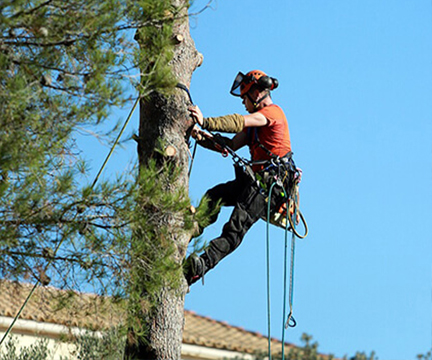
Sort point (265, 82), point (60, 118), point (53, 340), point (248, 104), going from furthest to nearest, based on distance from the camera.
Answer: point (53, 340), point (248, 104), point (265, 82), point (60, 118)

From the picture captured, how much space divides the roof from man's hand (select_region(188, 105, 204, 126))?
1598mm

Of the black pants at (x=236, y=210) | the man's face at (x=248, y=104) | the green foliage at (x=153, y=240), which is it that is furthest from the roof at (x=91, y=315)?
the man's face at (x=248, y=104)

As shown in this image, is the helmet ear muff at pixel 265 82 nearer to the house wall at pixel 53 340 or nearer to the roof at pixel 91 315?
the roof at pixel 91 315

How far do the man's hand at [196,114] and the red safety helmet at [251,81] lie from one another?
99cm

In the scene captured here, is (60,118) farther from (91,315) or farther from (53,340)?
(53,340)

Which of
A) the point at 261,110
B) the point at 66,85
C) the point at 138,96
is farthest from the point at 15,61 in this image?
the point at 261,110

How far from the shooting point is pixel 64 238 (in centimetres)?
632

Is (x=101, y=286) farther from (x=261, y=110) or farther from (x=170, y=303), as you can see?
(x=261, y=110)

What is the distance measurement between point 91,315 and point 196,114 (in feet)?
5.70

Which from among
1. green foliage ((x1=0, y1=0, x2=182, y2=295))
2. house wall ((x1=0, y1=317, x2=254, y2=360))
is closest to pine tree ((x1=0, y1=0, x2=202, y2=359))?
green foliage ((x1=0, y1=0, x2=182, y2=295))

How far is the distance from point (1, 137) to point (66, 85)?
2.01 ft

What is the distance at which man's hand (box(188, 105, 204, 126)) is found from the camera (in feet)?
24.3

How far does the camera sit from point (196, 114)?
7.43 metres

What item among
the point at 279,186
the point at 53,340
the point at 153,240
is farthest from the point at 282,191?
the point at 53,340
